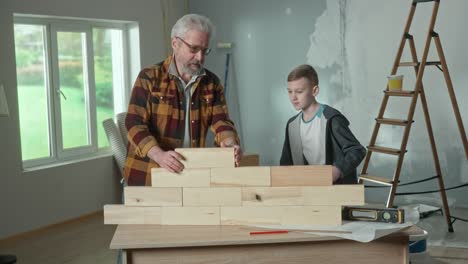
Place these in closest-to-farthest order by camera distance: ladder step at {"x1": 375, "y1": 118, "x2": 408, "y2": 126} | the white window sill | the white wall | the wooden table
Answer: the wooden table < ladder step at {"x1": 375, "y1": 118, "x2": 408, "y2": 126} < the white wall < the white window sill

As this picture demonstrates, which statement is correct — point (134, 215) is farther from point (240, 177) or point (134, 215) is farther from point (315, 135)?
point (315, 135)

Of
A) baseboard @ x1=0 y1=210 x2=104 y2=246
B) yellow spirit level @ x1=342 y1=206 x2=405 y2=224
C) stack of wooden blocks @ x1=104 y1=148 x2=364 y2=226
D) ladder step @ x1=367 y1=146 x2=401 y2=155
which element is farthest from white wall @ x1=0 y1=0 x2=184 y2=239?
yellow spirit level @ x1=342 y1=206 x2=405 y2=224

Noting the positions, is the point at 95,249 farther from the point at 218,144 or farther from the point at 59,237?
the point at 218,144

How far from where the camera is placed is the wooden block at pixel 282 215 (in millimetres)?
2084

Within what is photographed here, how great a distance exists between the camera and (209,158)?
211cm

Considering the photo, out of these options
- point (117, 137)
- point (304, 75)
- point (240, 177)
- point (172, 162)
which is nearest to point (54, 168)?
point (117, 137)

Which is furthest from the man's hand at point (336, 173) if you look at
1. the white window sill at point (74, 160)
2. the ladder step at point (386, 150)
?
the white window sill at point (74, 160)

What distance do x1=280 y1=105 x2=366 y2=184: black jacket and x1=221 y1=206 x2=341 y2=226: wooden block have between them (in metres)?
0.56

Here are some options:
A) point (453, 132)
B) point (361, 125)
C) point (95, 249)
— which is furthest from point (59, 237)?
point (453, 132)

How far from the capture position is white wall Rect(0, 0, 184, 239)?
15.6ft

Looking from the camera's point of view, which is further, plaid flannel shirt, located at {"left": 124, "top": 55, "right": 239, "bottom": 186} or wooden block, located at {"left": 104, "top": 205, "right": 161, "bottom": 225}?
plaid flannel shirt, located at {"left": 124, "top": 55, "right": 239, "bottom": 186}

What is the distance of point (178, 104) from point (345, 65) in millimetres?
3823

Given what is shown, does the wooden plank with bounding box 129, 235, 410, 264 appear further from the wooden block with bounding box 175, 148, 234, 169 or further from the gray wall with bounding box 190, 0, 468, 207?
the gray wall with bounding box 190, 0, 468, 207

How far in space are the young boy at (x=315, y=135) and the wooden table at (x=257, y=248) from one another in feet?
2.23
